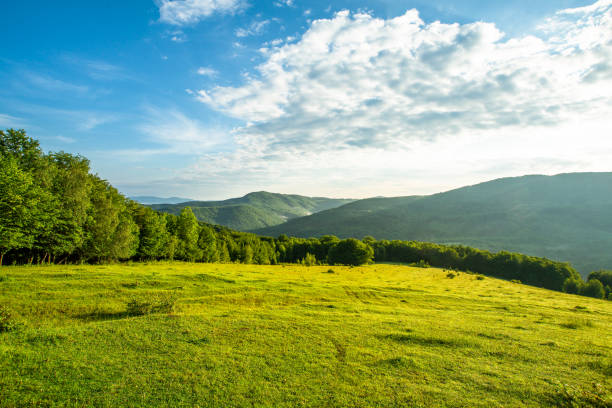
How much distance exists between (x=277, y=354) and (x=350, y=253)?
294 ft

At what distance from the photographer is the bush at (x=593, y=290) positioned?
275 ft

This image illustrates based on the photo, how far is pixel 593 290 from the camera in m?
84.6

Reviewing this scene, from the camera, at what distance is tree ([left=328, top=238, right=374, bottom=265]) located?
98.8 metres

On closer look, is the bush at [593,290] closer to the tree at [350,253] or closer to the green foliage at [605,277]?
the green foliage at [605,277]

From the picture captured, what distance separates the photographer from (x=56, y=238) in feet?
131

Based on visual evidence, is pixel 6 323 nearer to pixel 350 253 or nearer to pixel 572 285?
pixel 350 253

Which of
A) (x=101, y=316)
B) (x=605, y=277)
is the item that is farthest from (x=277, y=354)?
(x=605, y=277)

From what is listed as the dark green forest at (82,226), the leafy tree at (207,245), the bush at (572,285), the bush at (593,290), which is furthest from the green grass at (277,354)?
the bush at (572,285)

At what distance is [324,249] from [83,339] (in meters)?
113

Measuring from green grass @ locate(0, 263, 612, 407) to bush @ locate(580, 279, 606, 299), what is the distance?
90350mm

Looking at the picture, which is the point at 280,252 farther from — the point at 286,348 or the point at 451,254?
the point at 286,348

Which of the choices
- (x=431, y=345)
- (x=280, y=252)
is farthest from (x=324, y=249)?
(x=431, y=345)

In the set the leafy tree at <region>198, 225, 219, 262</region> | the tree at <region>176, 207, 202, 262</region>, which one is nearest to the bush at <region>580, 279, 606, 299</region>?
the leafy tree at <region>198, 225, 219, 262</region>

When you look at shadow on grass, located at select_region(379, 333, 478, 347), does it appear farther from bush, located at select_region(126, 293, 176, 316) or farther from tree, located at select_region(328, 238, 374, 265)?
tree, located at select_region(328, 238, 374, 265)
